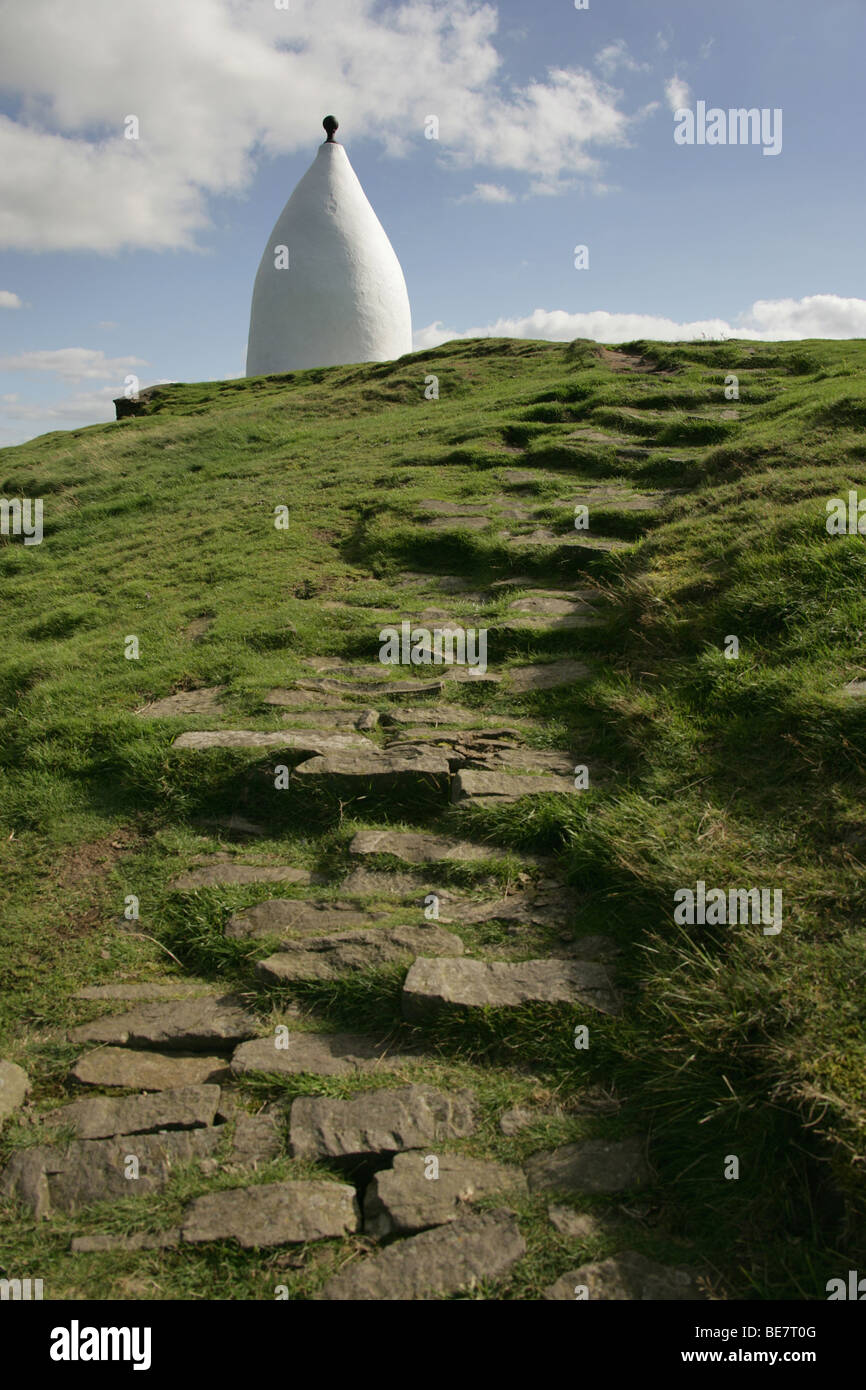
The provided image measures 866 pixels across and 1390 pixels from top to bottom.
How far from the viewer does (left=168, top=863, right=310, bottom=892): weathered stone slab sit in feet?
13.7

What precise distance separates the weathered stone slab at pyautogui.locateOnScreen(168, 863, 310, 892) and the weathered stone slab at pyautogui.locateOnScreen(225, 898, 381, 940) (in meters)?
0.19

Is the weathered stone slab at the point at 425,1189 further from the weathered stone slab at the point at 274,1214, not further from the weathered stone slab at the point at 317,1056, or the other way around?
the weathered stone slab at the point at 317,1056

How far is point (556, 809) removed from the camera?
13.8 ft

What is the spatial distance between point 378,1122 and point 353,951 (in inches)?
30.4

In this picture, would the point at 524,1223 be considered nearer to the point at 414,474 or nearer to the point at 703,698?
the point at 703,698

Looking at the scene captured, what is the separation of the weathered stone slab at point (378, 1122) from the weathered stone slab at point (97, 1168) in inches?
12.4

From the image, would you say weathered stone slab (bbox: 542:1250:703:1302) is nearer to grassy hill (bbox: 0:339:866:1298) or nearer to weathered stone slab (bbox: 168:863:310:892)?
grassy hill (bbox: 0:339:866:1298)

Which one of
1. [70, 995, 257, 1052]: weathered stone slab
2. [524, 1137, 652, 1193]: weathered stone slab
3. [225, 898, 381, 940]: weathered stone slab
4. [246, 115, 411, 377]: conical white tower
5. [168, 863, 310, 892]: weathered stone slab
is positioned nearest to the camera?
[524, 1137, 652, 1193]: weathered stone slab

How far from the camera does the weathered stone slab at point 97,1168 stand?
9.26 feet

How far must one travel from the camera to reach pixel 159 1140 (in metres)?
2.98

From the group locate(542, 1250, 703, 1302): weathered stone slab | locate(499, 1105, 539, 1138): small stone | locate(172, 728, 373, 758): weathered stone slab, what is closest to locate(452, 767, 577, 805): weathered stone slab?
locate(172, 728, 373, 758): weathered stone slab

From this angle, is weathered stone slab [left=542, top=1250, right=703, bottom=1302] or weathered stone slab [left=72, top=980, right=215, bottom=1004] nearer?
weathered stone slab [left=542, top=1250, right=703, bottom=1302]
